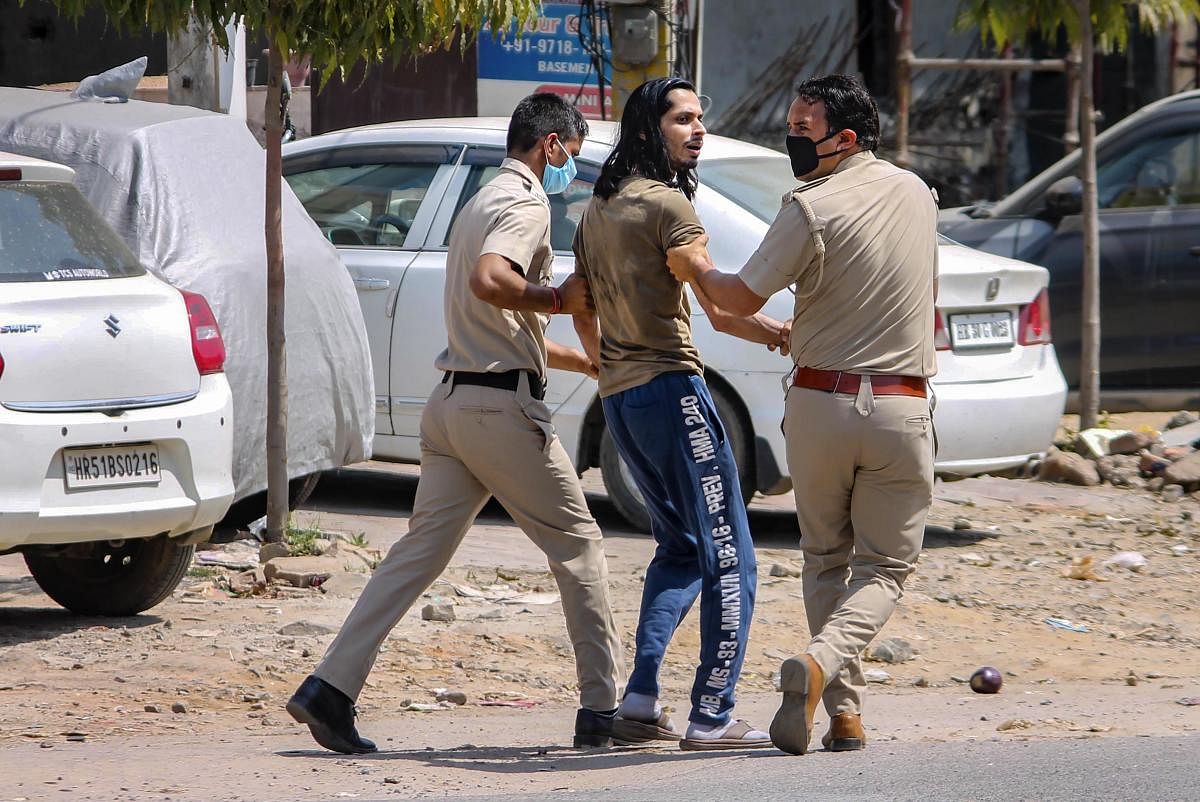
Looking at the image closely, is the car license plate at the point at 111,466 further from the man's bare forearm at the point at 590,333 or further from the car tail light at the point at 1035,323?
the car tail light at the point at 1035,323

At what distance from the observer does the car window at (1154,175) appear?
35.5ft

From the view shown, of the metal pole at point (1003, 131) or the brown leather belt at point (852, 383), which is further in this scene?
the metal pole at point (1003, 131)

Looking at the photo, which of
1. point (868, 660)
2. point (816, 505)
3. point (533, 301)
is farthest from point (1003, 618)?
point (533, 301)

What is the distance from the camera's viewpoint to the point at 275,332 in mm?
7410

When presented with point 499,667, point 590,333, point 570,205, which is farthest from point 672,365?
point 570,205

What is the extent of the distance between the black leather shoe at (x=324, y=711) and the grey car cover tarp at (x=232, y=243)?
2.55m

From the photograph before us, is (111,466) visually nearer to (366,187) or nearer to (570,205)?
(570,205)

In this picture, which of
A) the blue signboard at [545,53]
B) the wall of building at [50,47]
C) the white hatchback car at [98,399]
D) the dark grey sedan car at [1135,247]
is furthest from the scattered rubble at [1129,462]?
the wall of building at [50,47]

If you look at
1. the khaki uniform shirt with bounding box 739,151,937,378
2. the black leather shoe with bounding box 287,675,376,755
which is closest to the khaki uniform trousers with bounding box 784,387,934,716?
the khaki uniform shirt with bounding box 739,151,937,378

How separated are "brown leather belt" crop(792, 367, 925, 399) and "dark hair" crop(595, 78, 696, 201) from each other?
69 centimetres

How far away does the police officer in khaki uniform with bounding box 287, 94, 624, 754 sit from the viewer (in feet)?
16.7

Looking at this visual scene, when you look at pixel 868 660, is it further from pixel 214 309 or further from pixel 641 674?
pixel 214 309

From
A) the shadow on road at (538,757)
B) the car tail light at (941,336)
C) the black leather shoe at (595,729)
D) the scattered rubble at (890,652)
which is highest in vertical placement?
the car tail light at (941,336)

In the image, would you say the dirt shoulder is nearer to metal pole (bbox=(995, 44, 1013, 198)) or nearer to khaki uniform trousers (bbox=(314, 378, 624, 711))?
khaki uniform trousers (bbox=(314, 378, 624, 711))
